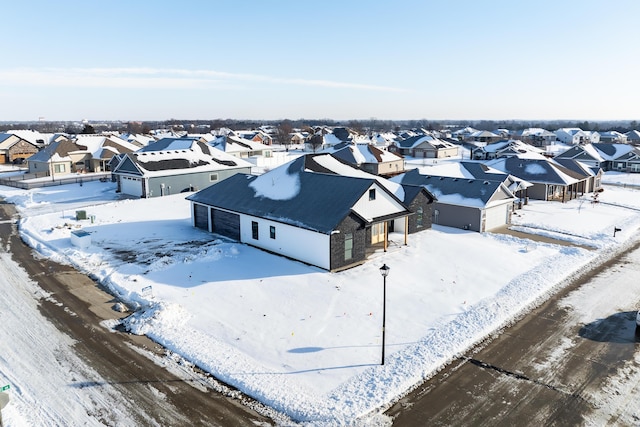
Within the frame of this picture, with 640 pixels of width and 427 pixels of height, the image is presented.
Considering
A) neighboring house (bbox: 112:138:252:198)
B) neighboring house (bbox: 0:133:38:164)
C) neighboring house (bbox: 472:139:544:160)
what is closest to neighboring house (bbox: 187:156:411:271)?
neighboring house (bbox: 112:138:252:198)

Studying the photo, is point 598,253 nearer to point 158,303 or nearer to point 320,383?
point 320,383

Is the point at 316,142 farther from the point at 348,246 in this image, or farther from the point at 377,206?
the point at 348,246

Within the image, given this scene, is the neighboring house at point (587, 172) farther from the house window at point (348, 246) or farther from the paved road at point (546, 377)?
the house window at point (348, 246)

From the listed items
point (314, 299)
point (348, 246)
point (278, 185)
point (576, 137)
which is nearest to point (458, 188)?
point (278, 185)

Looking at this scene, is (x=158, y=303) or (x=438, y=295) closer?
(x=158, y=303)

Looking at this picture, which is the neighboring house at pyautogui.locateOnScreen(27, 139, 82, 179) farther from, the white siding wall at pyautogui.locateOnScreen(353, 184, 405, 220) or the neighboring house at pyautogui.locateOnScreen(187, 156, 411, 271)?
the white siding wall at pyautogui.locateOnScreen(353, 184, 405, 220)

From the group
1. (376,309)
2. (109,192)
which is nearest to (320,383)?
(376,309)

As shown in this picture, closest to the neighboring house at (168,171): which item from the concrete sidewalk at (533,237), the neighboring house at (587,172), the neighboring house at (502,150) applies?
the concrete sidewalk at (533,237)
